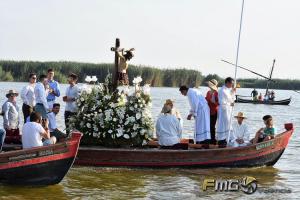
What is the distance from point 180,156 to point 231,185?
4.83 feet

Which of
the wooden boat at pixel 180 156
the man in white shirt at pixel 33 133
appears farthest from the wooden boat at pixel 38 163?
the wooden boat at pixel 180 156

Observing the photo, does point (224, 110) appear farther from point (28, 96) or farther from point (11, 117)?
point (11, 117)

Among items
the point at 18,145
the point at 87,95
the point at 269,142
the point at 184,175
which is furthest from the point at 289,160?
the point at 18,145

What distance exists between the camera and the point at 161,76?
56031mm

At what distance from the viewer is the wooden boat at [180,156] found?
1312cm

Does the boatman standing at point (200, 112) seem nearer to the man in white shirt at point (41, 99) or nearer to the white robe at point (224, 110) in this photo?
the white robe at point (224, 110)

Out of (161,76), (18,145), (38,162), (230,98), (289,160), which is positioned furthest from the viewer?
(161,76)

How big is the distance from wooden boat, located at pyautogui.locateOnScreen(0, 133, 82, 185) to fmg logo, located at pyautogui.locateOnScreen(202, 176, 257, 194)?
9.18ft

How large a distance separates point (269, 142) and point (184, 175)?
2343 mm

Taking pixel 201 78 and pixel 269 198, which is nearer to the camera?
pixel 269 198

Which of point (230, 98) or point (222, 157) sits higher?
point (230, 98)

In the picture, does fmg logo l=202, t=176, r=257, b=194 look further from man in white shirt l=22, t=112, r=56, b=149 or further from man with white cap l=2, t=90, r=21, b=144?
man with white cap l=2, t=90, r=21, b=144

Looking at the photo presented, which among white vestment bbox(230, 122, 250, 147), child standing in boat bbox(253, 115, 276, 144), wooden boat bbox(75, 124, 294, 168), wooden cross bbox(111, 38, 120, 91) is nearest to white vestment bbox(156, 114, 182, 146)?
wooden boat bbox(75, 124, 294, 168)

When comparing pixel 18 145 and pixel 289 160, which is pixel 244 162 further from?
pixel 18 145
